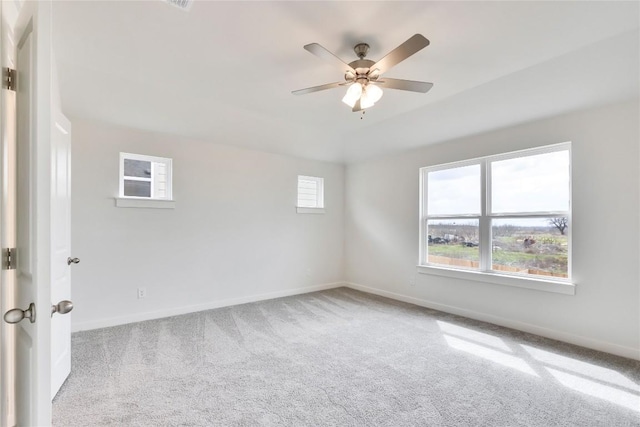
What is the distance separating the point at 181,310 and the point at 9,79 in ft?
11.1

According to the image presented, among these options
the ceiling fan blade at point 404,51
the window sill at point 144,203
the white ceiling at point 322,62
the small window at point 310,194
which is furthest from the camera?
the small window at point 310,194

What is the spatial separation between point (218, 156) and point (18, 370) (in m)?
3.47

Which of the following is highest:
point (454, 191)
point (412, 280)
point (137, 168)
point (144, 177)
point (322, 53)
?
point (322, 53)

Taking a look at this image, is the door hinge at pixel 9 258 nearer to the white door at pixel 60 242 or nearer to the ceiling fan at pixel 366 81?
the white door at pixel 60 242

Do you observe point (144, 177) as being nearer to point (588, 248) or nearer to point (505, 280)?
point (505, 280)

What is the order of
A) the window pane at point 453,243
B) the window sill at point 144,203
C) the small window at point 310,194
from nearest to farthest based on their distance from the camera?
1. the window sill at point 144,203
2. the window pane at point 453,243
3. the small window at point 310,194

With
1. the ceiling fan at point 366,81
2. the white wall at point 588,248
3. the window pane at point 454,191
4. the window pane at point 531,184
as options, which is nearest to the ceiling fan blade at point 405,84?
the ceiling fan at point 366,81

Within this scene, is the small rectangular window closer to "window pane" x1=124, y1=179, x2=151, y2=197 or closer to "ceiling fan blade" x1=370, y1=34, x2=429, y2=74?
"window pane" x1=124, y1=179, x2=151, y2=197

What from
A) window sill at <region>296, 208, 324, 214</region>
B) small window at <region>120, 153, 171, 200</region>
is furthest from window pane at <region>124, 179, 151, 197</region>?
window sill at <region>296, 208, 324, 214</region>

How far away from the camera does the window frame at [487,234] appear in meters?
3.20

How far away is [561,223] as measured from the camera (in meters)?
3.25

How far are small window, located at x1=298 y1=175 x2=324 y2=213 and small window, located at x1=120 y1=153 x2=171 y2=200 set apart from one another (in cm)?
208

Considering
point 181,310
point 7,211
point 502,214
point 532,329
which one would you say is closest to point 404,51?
point 7,211

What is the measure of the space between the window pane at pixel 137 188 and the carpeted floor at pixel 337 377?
157cm
